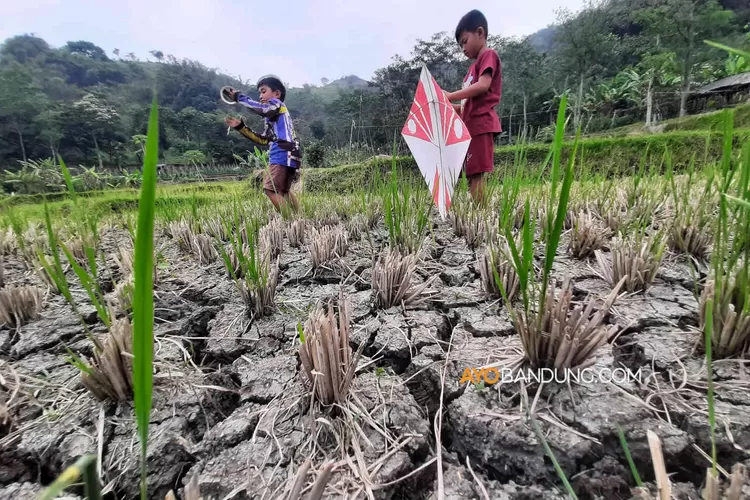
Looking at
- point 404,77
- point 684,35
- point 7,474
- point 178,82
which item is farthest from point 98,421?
point 178,82

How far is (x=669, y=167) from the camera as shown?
2.89ft

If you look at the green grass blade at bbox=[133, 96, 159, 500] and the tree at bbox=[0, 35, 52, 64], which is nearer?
the green grass blade at bbox=[133, 96, 159, 500]

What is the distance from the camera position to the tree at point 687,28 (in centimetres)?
1548

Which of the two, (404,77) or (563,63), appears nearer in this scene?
(563,63)

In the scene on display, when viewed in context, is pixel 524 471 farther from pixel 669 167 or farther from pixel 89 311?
pixel 89 311

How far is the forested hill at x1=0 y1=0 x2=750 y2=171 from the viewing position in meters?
16.5

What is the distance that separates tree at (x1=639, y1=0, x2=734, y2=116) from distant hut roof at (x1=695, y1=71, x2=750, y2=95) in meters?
1.45

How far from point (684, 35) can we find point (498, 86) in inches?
867

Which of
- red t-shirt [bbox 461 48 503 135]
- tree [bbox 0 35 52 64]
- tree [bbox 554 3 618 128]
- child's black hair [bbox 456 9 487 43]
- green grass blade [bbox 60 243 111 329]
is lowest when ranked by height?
green grass blade [bbox 60 243 111 329]

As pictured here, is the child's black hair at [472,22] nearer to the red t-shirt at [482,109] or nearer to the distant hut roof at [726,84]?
the red t-shirt at [482,109]

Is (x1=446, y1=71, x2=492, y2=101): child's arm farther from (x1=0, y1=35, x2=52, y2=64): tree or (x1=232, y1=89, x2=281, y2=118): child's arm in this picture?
(x1=0, y1=35, x2=52, y2=64): tree

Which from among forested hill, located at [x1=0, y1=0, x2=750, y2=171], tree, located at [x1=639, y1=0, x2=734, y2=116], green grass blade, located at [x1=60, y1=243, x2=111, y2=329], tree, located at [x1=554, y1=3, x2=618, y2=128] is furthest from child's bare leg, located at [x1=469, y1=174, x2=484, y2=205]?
tree, located at [x1=554, y1=3, x2=618, y2=128]

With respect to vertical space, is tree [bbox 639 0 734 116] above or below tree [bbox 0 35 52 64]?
below

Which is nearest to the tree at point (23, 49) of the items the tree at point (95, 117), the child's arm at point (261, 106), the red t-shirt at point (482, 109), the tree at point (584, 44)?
the tree at point (95, 117)
